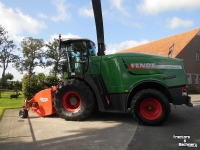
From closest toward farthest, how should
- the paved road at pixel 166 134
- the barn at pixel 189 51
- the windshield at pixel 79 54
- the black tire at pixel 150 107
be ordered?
1. the paved road at pixel 166 134
2. the black tire at pixel 150 107
3. the windshield at pixel 79 54
4. the barn at pixel 189 51

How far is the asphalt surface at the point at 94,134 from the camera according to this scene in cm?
459

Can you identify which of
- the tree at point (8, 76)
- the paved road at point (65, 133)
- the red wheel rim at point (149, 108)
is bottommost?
the paved road at point (65, 133)

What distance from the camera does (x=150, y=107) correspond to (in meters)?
6.52

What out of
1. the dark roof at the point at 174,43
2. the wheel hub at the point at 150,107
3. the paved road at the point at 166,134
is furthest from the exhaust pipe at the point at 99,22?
the dark roof at the point at 174,43

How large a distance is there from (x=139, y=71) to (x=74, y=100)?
8.10 feet

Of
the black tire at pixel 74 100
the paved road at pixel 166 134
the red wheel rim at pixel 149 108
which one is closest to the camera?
the paved road at pixel 166 134

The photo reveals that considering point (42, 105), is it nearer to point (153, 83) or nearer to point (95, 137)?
point (95, 137)

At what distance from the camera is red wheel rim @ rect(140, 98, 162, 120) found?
6492 mm

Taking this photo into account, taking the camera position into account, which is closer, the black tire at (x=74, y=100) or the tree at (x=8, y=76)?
the black tire at (x=74, y=100)

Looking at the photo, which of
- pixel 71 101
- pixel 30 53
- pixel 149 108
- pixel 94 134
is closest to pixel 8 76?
pixel 30 53

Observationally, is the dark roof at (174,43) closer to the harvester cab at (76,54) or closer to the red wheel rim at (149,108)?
the harvester cab at (76,54)

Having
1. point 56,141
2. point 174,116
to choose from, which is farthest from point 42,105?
point 174,116

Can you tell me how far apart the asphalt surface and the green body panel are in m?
1.26

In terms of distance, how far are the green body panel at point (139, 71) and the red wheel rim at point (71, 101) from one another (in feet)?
3.98
